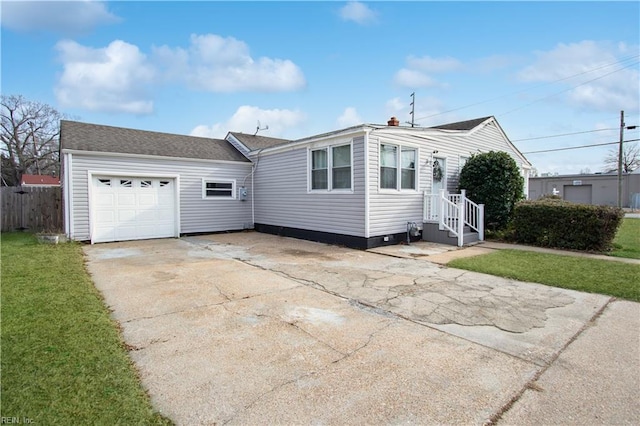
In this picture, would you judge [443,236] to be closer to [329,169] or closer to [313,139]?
[329,169]

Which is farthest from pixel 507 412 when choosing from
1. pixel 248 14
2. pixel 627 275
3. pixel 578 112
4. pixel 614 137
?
pixel 614 137

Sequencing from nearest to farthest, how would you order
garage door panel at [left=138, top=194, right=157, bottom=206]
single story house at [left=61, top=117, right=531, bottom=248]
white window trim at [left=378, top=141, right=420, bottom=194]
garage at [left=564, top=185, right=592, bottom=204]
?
white window trim at [left=378, top=141, right=420, bottom=194]
single story house at [left=61, top=117, right=531, bottom=248]
garage door panel at [left=138, top=194, right=157, bottom=206]
garage at [left=564, top=185, right=592, bottom=204]

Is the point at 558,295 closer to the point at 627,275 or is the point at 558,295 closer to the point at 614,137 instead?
the point at 627,275

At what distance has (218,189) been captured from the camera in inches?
521

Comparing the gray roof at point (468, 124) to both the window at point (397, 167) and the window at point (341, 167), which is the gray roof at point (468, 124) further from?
the window at point (341, 167)

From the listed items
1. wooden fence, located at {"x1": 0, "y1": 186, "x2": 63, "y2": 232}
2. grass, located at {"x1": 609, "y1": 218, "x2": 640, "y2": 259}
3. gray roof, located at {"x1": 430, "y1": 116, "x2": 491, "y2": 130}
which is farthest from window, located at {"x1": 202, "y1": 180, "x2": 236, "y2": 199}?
grass, located at {"x1": 609, "y1": 218, "x2": 640, "y2": 259}

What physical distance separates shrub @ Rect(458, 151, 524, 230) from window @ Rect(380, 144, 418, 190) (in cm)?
230

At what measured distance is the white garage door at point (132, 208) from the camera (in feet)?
35.0

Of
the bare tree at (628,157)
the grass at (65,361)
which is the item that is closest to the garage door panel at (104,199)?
the grass at (65,361)

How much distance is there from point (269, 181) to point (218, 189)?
2.11 meters

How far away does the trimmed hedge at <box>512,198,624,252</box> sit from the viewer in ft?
26.9

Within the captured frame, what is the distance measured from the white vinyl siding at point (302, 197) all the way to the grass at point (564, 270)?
11.0 feet

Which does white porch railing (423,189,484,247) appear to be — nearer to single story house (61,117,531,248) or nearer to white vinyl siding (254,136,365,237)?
single story house (61,117,531,248)

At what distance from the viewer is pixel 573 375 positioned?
2.78 m
